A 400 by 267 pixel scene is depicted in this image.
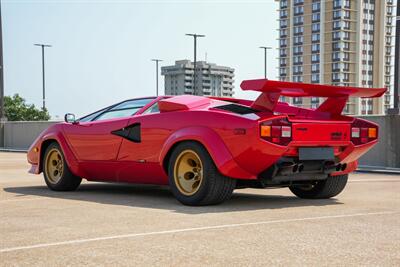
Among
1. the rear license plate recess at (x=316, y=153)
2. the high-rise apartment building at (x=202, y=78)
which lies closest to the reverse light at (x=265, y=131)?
the rear license plate recess at (x=316, y=153)

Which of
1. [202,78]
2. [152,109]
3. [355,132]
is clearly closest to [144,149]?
[152,109]

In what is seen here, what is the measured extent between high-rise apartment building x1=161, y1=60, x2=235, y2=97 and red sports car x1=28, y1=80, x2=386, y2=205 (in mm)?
102477

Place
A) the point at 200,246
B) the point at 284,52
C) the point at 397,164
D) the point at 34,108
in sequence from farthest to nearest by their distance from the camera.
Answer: the point at 284,52 → the point at 34,108 → the point at 397,164 → the point at 200,246

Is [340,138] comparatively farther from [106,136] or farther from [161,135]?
[106,136]

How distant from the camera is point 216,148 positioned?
6.74 meters

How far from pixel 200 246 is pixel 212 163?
2.25m

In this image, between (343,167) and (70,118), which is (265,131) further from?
(70,118)

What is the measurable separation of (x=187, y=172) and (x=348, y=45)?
142879 millimetres

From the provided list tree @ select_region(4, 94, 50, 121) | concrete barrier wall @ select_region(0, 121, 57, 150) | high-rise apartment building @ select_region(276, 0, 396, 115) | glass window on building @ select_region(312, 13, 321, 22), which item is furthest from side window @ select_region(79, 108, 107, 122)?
glass window on building @ select_region(312, 13, 321, 22)

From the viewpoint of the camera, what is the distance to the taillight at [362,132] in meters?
7.39

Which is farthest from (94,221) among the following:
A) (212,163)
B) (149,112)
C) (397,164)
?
(397,164)

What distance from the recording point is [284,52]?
15425cm

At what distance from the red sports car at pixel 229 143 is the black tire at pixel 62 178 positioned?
0.30m

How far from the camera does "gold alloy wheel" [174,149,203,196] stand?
707 cm
